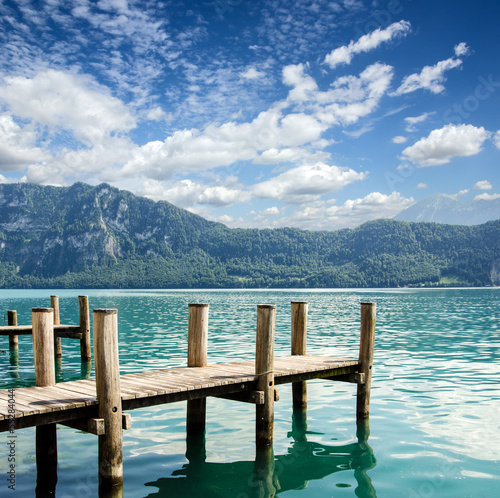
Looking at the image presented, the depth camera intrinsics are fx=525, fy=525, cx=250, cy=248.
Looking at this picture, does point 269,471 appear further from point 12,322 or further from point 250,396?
point 12,322

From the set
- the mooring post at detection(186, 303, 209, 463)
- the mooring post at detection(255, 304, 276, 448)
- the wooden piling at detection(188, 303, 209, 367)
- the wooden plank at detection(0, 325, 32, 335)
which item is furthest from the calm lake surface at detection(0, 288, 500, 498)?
the wooden plank at detection(0, 325, 32, 335)

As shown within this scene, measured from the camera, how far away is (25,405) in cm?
762

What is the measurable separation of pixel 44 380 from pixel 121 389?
4.89 feet

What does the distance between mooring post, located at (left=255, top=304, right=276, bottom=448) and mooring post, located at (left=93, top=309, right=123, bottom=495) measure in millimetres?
3190

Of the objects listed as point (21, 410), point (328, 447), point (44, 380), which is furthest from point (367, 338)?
point (21, 410)

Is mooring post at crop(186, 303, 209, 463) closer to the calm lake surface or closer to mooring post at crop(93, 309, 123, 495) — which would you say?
the calm lake surface

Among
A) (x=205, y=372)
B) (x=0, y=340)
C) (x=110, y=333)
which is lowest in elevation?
(x=0, y=340)

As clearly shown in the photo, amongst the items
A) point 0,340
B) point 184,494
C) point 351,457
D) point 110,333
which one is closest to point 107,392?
point 110,333

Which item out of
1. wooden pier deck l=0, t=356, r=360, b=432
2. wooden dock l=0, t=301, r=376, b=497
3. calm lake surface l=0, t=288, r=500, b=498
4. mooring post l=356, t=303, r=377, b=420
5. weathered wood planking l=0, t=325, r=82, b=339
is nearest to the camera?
wooden pier deck l=0, t=356, r=360, b=432

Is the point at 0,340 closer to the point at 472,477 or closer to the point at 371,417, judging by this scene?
the point at 371,417

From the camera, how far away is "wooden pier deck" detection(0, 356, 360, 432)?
25.0 feet

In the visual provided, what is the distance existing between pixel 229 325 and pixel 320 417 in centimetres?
2836

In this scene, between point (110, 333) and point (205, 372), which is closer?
point (110, 333)

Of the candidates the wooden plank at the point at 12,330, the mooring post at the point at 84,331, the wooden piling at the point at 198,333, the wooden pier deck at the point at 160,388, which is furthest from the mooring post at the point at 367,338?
the wooden plank at the point at 12,330
